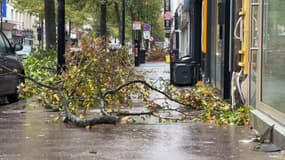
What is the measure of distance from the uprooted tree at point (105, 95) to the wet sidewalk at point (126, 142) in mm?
544

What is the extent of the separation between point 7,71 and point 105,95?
3.08 meters

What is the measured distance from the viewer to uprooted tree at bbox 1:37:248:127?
1017 cm

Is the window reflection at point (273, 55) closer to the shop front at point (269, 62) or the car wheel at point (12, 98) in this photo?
the shop front at point (269, 62)

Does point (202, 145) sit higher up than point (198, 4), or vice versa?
point (198, 4)

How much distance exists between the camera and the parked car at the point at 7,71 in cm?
1302

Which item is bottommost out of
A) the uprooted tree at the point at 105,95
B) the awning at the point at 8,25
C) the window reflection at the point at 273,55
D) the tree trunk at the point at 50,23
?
the uprooted tree at the point at 105,95

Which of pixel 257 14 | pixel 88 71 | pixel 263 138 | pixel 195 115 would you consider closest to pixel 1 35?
pixel 88 71

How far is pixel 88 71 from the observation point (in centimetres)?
1166

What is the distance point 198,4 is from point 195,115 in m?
11.5

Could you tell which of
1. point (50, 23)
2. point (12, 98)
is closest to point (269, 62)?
point (12, 98)

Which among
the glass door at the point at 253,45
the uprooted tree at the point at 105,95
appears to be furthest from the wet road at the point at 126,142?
the glass door at the point at 253,45

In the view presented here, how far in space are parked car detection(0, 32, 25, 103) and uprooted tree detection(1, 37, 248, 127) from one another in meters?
0.45

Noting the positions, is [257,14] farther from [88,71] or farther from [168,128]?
[88,71]

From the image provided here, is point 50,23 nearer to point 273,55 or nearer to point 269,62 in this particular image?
point 269,62
